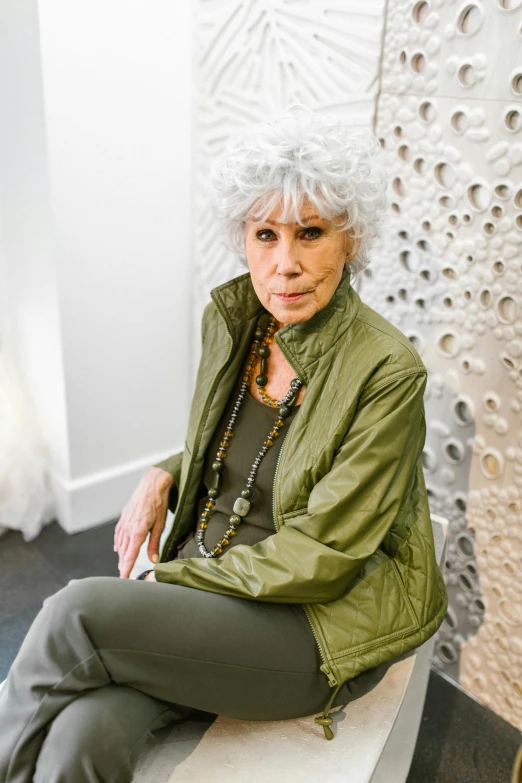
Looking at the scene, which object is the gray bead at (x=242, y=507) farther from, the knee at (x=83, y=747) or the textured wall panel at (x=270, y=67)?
the textured wall panel at (x=270, y=67)

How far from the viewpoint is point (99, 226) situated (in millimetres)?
2324

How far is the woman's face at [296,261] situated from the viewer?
1.31 metres

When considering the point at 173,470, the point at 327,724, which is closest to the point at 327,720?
the point at 327,724

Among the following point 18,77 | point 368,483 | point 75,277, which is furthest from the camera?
point 75,277

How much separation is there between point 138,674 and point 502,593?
1.11 m

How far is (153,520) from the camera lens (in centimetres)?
166

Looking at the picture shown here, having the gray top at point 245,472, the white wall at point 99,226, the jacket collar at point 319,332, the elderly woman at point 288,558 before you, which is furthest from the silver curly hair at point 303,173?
the white wall at point 99,226

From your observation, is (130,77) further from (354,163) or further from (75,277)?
(354,163)

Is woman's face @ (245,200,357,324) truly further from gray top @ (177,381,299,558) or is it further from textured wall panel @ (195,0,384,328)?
textured wall panel @ (195,0,384,328)

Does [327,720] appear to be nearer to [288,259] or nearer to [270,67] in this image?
[288,259]

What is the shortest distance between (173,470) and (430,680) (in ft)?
3.48

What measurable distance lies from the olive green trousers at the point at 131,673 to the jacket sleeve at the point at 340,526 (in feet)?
0.18

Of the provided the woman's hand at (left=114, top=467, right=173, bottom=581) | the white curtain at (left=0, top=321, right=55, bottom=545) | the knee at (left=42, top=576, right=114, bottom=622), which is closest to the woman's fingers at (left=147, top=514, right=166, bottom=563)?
the woman's hand at (left=114, top=467, right=173, bottom=581)

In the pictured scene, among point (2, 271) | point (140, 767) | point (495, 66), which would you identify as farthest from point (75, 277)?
point (140, 767)
